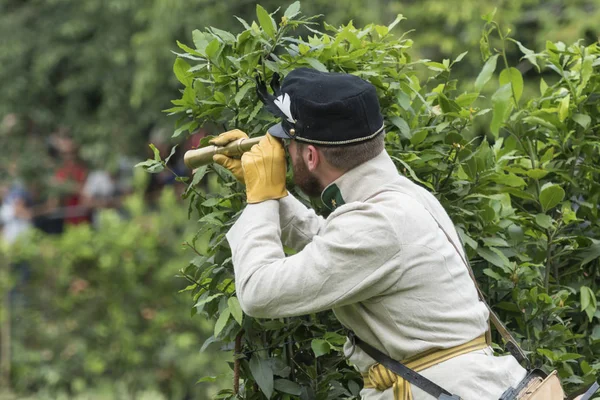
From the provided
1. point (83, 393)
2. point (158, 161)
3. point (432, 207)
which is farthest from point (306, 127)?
point (83, 393)

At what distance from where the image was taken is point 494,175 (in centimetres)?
322

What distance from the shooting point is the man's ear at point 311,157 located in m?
2.57

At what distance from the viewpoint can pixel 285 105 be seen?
2594 mm

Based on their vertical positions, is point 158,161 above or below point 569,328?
above

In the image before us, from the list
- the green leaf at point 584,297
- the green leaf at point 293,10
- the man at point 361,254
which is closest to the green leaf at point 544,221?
the green leaf at point 584,297

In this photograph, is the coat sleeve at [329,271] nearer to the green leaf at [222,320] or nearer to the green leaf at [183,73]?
the green leaf at [222,320]

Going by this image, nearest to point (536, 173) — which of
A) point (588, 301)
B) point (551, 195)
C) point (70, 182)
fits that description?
point (551, 195)

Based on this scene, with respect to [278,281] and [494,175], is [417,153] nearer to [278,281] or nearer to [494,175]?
[494,175]

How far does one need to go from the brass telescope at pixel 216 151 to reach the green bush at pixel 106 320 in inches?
179

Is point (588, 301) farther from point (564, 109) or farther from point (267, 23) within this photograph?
point (267, 23)

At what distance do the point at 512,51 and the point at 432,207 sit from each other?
8619mm

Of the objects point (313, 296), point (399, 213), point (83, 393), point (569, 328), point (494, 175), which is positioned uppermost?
point (399, 213)

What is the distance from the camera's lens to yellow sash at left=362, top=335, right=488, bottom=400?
246cm

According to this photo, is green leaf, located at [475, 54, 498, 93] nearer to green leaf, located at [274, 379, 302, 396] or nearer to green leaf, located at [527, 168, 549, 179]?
green leaf, located at [527, 168, 549, 179]
